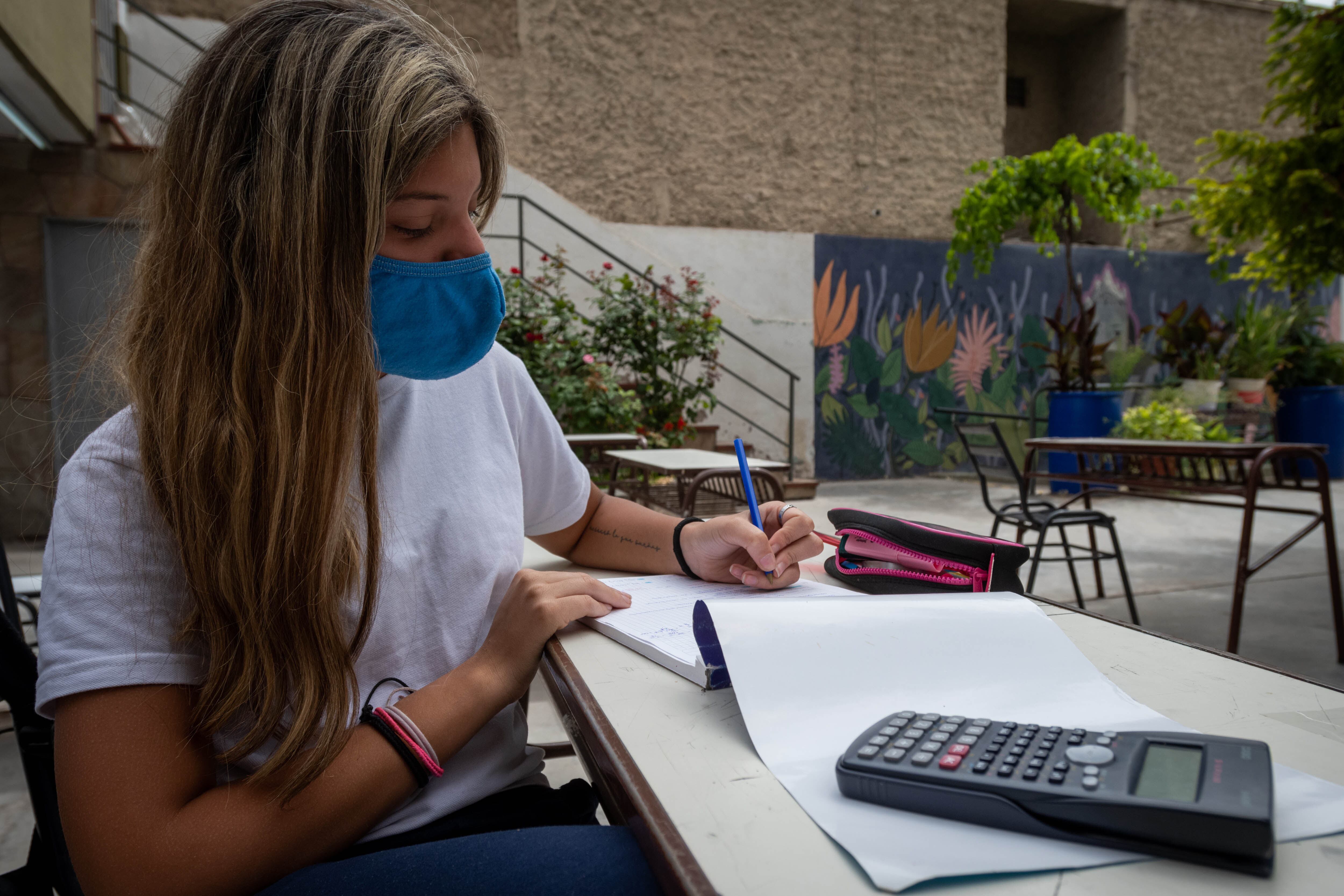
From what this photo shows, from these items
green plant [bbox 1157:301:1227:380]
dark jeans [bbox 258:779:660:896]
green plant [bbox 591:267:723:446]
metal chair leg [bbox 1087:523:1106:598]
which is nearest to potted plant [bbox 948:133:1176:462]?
green plant [bbox 1157:301:1227:380]

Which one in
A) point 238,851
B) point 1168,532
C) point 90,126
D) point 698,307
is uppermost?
point 90,126

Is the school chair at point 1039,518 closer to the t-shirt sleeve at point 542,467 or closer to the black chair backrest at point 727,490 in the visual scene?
the black chair backrest at point 727,490

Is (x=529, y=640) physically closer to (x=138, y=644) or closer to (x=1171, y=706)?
(x=138, y=644)

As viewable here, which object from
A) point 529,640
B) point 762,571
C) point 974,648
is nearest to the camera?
point 974,648

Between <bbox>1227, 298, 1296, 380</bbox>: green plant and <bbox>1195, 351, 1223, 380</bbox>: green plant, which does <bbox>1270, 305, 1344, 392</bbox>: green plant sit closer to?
<bbox>1227, 298, 1296, 380</bbox>: green plant

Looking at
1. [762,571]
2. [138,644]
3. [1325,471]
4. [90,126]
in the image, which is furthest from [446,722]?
[90,126]

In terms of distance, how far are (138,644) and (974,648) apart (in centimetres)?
69

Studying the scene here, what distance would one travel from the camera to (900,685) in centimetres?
65

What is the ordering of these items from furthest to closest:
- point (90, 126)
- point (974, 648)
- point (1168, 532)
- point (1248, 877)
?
point (1168, 532) → point (90, 126) → point (974, 648) → point (1248, 877)

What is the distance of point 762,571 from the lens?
1.02 meters

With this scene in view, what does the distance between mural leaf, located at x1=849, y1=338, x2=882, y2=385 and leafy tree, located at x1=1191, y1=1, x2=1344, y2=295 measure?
4863 millimetres

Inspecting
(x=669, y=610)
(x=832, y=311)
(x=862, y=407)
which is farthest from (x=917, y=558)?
(x=862, y=407)

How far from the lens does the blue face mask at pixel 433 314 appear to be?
2.86 feet

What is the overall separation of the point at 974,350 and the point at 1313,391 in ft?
11.4
